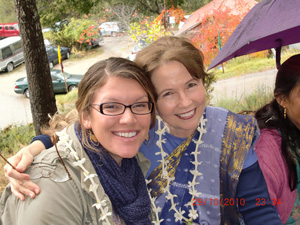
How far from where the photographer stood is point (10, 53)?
1517 centimetres

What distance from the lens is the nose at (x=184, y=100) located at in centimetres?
171

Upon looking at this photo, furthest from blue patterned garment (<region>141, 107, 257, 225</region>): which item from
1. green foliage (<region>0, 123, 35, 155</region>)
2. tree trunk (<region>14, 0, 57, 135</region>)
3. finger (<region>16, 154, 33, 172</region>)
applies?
green foliage (<region>0, 123, 35, 155</region>)

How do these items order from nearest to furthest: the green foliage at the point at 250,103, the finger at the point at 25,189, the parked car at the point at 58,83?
the finger at the point at 25,189, the green foliage at the point at 250,103, the parked car at the point at 58,83

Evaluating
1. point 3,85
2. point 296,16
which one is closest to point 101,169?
point 296,16

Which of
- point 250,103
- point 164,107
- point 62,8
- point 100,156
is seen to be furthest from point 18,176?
point 62,8

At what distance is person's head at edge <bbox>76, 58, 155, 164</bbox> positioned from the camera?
1.48m

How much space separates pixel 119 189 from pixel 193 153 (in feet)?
2.00

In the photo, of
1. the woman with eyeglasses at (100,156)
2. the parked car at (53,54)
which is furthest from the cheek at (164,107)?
the parked car at (53,54)

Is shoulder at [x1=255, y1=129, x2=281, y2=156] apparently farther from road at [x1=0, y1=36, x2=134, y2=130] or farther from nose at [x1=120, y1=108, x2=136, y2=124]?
road at [x1=0, y1=36, x2=134, y2=130]

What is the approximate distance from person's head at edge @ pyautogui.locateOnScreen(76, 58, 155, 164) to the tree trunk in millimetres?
2646

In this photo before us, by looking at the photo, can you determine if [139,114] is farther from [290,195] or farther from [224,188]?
[290,195]

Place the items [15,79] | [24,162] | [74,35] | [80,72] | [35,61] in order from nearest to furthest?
Result: [24,162]
[35,61]
[15,79]
[80,72]
[74,35]

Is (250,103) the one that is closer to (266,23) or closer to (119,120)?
(266,23)

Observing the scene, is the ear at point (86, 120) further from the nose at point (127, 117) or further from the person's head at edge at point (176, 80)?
the person's head at edge at point (176, 80)
